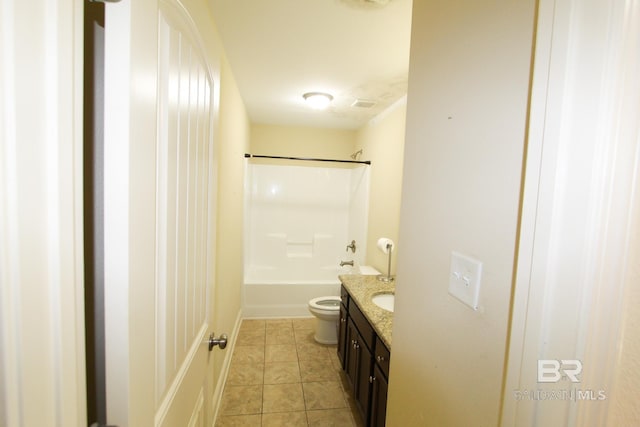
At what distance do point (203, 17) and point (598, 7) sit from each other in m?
1.09

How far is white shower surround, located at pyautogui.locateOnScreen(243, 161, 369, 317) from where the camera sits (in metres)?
3.92

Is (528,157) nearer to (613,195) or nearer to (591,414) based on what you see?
(613,195)

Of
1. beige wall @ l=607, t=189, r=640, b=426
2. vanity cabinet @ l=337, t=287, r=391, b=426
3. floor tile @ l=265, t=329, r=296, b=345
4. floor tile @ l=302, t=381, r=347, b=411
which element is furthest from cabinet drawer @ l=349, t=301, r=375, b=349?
beige wall @ l=607, t=189, r=640, b=426

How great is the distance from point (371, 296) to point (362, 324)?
255mm

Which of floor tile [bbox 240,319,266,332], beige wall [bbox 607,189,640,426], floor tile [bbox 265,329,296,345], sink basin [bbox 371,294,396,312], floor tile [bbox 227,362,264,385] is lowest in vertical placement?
floor tile [bbox 240,319,266,332]

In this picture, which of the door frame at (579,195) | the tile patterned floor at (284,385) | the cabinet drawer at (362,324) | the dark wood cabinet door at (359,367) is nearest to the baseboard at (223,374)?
the tile patterned floor at (284,385)

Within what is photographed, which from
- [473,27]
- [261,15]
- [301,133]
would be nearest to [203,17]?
[261,15]

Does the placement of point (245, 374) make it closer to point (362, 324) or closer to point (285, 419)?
point (285, 419)

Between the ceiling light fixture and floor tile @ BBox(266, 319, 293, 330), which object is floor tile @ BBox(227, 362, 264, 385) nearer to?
floor tile @ BBox(266, 319, 293, 330)

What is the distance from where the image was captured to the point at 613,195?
0.40 m

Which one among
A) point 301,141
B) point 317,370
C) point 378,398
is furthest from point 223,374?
point 301,141

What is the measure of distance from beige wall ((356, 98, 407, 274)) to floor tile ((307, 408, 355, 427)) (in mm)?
1295

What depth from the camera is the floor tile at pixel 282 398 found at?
2.06 meters

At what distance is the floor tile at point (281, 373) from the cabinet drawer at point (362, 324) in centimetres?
81
